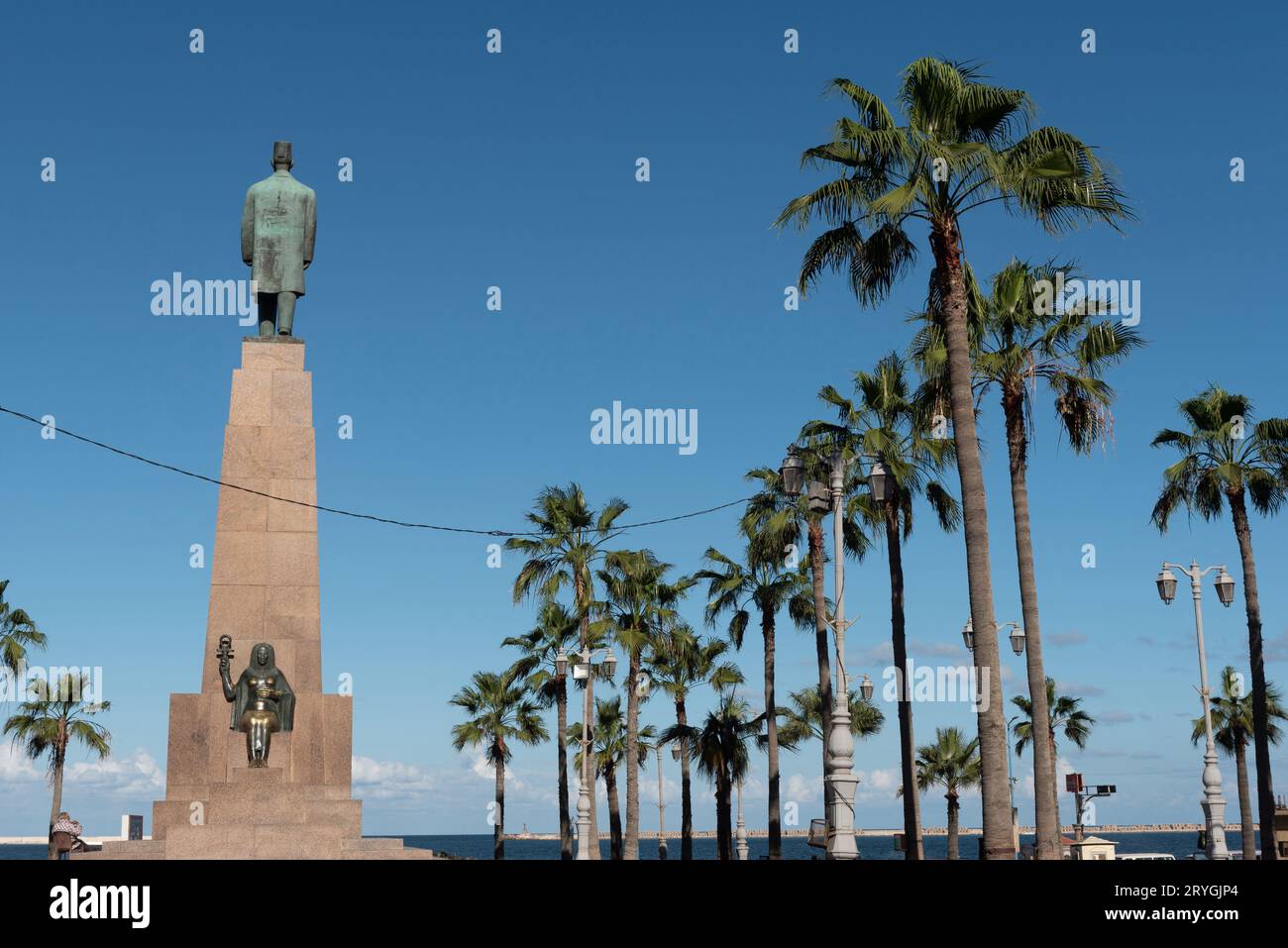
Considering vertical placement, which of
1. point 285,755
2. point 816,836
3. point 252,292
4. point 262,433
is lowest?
point 816,836

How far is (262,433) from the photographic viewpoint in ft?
81.4

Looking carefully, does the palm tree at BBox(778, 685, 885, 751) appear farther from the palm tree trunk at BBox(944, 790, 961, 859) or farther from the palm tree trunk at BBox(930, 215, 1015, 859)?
the palm tree trunk at BBox(930, 215, 1015, 859)

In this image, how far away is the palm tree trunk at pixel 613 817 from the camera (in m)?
55.2

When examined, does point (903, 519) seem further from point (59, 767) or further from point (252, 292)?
point (59, 767)

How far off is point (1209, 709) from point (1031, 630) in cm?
730

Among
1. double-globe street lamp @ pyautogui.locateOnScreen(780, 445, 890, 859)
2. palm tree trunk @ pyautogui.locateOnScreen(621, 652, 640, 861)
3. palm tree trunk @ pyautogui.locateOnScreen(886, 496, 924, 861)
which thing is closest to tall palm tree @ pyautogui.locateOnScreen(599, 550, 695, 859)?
palm tree trunk @ pyautogui.locateOnScreen(621, 652, 640, 861)

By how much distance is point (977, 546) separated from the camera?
21531 millimetres

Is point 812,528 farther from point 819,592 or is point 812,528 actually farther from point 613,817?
point 613,817

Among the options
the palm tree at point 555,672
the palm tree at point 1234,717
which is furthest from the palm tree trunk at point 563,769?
the palm tree at point 1234,717

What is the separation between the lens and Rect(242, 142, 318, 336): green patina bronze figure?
84.8ft

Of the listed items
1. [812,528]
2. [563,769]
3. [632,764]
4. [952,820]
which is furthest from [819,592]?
[952,820]

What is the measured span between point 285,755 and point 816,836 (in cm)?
1871

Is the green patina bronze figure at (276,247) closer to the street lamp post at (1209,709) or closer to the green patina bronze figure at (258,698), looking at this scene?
the green patina bronze figure at (258,698)
